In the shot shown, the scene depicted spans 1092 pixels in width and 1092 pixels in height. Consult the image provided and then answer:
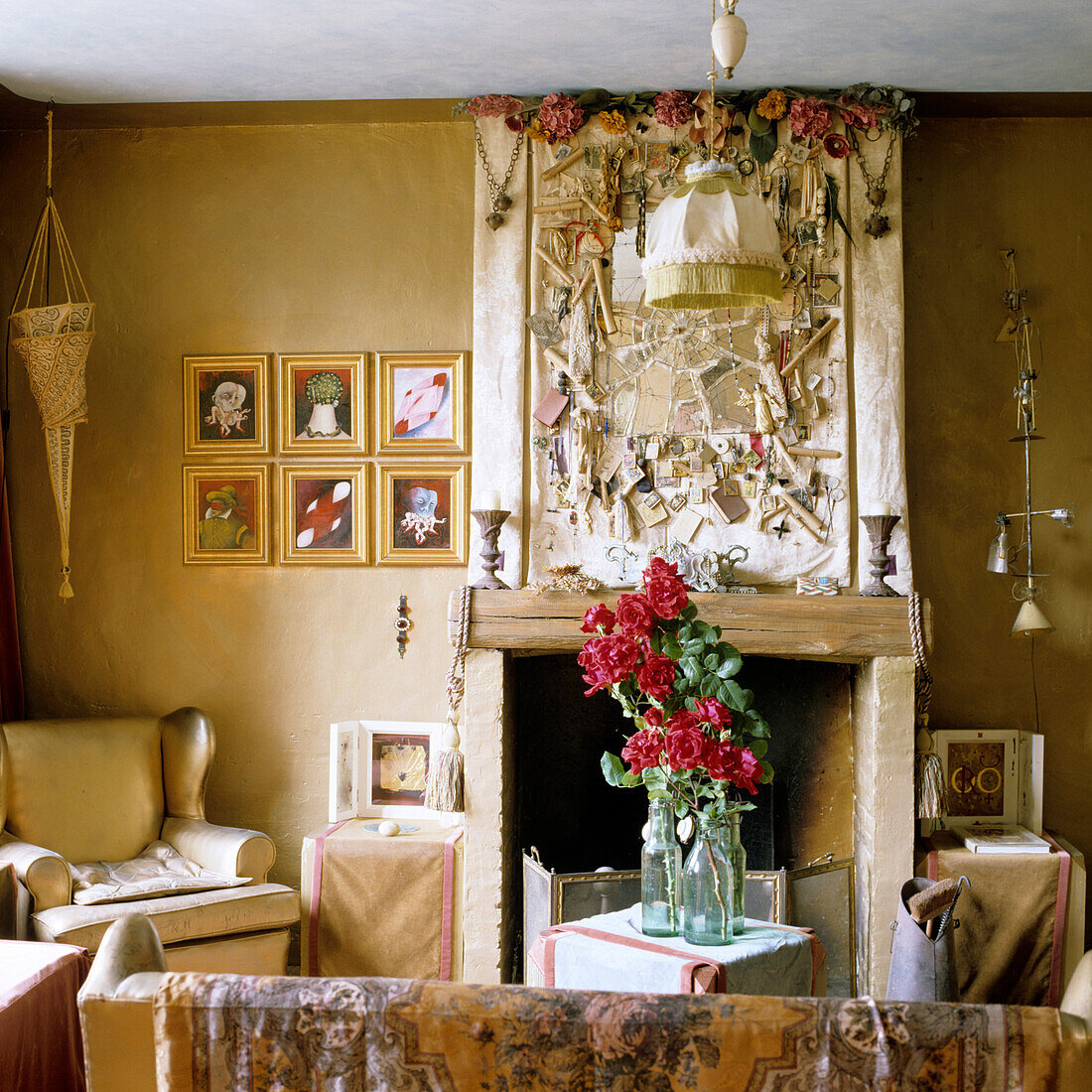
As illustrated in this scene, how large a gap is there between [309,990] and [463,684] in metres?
1.89

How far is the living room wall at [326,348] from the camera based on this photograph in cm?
357

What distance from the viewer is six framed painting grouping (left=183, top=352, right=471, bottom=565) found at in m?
3.68

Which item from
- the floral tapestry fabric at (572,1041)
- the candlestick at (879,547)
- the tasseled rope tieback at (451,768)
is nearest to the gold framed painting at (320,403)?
the tasseled rope tieback at (451,768)

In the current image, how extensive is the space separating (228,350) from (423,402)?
29.6 inches

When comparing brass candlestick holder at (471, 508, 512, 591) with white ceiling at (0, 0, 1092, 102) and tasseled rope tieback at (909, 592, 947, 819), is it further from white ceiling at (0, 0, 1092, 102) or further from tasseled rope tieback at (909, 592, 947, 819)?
white ceiling at (0, 0, 1092, 102)

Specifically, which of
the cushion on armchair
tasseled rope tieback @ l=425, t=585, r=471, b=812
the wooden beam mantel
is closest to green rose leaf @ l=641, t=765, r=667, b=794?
the wooden beam mantel

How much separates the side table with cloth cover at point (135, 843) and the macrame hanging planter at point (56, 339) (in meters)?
0.61

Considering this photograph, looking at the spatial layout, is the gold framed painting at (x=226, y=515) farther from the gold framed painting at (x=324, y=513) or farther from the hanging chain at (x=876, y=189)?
the hanging chain at (x=876, y=189)

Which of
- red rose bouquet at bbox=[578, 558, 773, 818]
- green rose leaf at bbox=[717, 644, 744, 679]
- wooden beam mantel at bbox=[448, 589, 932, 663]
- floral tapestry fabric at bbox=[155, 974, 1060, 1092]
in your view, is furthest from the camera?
wooden beam mantel at bbox=[448, 589, 932, 663]

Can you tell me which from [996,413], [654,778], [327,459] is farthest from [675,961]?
[996,413]

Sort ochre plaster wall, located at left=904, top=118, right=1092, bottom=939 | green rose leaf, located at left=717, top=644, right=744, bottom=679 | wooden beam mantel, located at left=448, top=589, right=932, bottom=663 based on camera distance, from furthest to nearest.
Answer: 1. ochre plaster wall, located at left=904, top=118, right=1092, bottom=939
2. wooden beam mantel, located at left=448, top=589, right=932, bottom=663
3. green rose leaf, located at left=717, top=644, right=744, bottom=679

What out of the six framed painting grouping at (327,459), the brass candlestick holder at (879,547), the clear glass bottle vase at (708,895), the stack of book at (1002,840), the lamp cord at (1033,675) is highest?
the six framed painting grouping at (327,459)

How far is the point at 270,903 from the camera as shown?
122 inches

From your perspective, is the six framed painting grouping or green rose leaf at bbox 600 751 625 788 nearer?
green rose leaf at bbox 600 751 625 788
